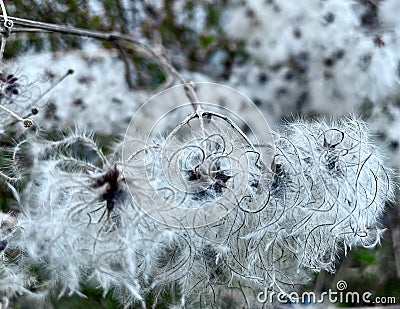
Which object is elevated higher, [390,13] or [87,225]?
[390,13]

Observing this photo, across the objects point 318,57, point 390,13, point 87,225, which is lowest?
A: point 87,225

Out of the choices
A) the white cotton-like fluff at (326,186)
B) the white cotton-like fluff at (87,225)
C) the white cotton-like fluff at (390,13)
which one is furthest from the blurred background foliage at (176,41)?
the white cotton-like fluff at (87,225)

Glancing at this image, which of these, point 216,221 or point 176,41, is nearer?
point 216,221

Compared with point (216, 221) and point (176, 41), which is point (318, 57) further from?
point (216, 221)

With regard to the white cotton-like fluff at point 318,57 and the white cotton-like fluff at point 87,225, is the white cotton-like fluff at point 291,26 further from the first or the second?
the white cotton-like fluff at point 87,225

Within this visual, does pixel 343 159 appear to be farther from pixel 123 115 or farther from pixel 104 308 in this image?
pixel 123 115

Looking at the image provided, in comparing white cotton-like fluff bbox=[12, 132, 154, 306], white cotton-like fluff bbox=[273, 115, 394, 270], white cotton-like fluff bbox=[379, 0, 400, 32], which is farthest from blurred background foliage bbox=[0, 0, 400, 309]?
white cotton-like fluff bbox=[12, 132, 154, 306]

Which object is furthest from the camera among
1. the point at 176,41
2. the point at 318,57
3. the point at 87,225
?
the point at 176,41

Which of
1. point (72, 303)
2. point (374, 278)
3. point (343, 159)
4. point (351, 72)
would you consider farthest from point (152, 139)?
point (374, 278)

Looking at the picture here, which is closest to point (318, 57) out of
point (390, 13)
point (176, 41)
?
point (390, 13)
